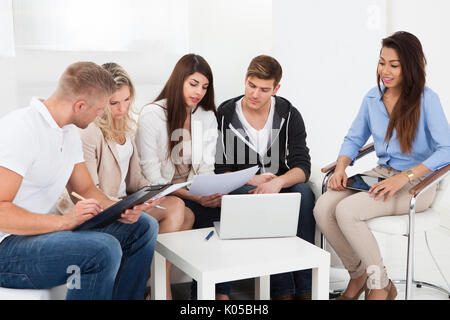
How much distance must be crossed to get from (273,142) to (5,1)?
1559 millimetres

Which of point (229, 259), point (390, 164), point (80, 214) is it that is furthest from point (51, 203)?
point (390, 164)

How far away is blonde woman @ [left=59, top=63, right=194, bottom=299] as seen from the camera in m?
2.25

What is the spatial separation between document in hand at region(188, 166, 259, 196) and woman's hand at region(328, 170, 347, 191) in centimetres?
53

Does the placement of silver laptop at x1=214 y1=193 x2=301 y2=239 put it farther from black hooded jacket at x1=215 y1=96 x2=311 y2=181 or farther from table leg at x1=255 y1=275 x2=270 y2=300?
black hooded jacket at x1=215 y1=96 x2=311 y2=181

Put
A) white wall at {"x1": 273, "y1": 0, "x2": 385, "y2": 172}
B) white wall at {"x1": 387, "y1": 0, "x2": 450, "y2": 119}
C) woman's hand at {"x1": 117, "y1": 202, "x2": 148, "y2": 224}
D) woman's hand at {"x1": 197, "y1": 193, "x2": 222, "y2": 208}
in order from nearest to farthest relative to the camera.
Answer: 1. woman's hand at {"x1": 117, "y1": 202, "x2": 148, "y2": 224}
2. woman's hand at {"x1": 197, "y1": 193, "x2": 222, "y2": 208}
3. white wall at {"x1": 273, "y1": 0, "x2": 385, "y2": 172}
4. white wall at {"x1": 387, "y1": 0, "x2": 450, "y2": 119}

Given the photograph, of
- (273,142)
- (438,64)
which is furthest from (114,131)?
(438,64)

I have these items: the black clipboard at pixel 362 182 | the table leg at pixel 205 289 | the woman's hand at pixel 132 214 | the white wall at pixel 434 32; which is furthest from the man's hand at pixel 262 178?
the white wall at pixel 434 32

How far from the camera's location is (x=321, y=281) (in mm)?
1866

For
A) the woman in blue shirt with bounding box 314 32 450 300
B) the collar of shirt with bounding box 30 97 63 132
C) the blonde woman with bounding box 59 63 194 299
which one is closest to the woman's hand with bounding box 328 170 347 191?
the woman in blue shirt with bounding box 314 32 450 300

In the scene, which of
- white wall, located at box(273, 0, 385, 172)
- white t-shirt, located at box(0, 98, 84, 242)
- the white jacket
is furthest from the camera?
white wall, located at box(273, 0, 385, 172)

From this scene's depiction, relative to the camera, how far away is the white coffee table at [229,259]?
5.60 ft

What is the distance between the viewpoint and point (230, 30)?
3.35 meters

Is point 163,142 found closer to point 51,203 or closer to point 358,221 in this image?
point 51,203

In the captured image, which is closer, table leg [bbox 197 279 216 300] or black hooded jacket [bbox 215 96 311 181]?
table leg [bbox 197 279 216 300]
